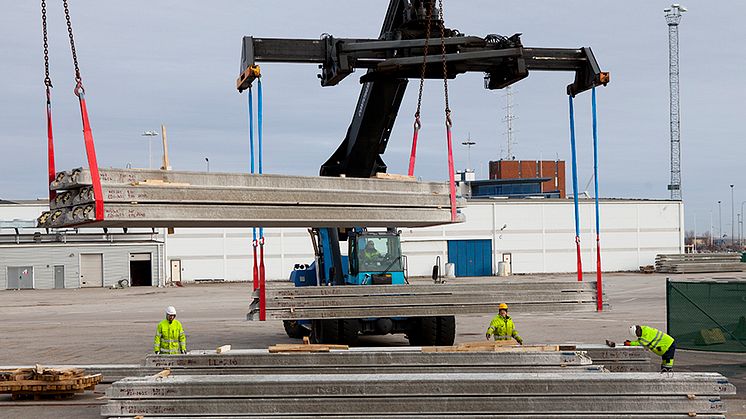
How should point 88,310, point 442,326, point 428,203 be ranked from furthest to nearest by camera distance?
point 88,310 → point 442,326 → point 428,203

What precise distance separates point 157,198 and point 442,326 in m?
9.39

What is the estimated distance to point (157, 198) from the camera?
1043 centimetres

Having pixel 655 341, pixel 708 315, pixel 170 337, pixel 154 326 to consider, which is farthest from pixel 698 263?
pixel 170 337

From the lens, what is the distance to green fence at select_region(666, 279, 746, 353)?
18.7 metres

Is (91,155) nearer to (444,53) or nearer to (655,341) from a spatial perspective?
(444,53)

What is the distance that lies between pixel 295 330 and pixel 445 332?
5443 millimetres

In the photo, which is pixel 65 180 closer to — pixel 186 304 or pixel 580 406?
pixel 580 406

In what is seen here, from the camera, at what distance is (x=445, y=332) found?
60.8ft

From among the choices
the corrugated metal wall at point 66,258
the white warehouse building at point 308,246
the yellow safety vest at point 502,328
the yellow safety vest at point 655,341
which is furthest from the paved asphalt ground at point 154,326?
the white warehouse building at point 308,246

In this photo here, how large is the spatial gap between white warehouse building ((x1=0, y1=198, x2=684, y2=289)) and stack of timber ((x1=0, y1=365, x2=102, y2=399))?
126 ft

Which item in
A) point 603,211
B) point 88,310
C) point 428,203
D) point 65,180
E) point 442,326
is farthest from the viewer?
point 603,211

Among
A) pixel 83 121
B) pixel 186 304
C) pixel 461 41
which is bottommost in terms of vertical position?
pixel 186 304

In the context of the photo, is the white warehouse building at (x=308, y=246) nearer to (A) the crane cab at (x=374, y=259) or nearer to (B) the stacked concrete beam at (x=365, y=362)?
(A) the crane cab at (x=374, y=259)

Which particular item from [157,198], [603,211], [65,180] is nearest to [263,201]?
[157,198]
